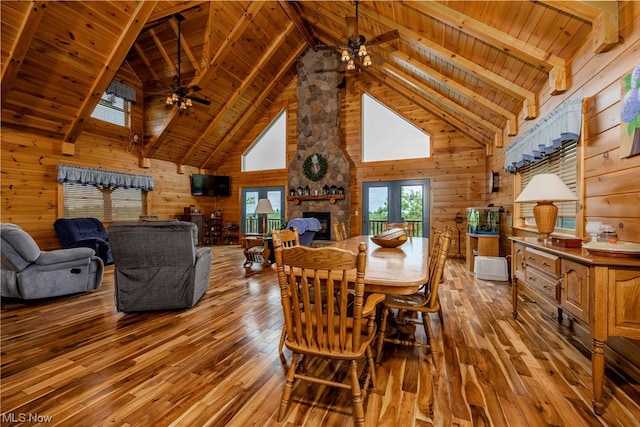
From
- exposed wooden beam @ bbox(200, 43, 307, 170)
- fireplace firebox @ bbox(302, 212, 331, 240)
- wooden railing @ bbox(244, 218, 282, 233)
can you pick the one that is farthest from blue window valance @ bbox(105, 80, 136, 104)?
fireplace firebox @ bbox(302, 212, 331, 240)

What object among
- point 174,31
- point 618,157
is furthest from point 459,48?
point 174,31

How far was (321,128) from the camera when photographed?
7.52 m

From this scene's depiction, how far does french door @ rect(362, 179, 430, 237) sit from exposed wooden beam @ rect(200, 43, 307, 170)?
12.7 ft

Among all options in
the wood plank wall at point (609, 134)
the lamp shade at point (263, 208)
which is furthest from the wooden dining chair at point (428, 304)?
the lamp shade at point (263, 208)

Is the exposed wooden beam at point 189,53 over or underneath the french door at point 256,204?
over

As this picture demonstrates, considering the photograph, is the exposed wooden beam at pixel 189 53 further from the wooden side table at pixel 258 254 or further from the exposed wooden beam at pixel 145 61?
the wooden side table at pixel 258 254

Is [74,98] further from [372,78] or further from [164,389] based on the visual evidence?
[372,78]

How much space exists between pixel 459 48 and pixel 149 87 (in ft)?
22.9

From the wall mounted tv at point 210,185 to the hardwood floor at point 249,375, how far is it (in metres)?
5.75

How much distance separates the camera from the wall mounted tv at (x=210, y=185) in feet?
27.4

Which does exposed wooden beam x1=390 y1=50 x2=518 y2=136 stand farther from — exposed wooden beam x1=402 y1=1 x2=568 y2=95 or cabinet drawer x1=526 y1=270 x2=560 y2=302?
cabinet drawer x1=526 y1=270 x2=560 y2=302

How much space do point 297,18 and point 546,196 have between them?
5.93 metres

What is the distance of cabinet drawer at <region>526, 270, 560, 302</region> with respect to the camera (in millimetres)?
1852

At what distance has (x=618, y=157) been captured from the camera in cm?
190
